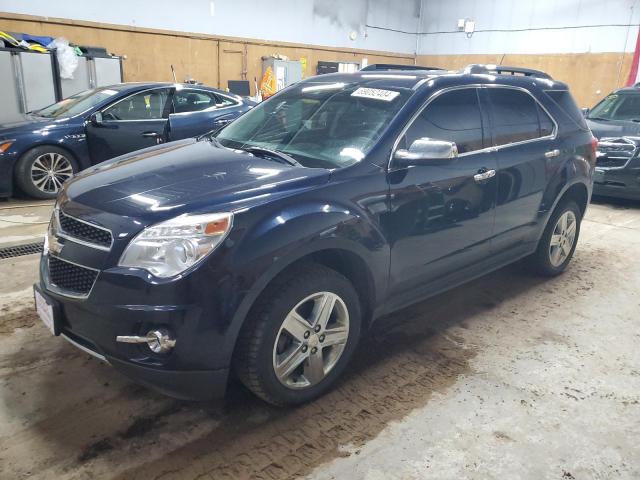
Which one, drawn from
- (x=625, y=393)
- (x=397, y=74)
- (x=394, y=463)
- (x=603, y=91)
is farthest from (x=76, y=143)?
(x=603, y=91)

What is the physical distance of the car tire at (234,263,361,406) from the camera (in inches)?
83.7

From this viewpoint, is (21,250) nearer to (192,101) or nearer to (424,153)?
(192,101)

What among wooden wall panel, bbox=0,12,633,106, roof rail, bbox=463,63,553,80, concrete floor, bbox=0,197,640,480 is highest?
wooden wall panel, bbox=0,12,633,106

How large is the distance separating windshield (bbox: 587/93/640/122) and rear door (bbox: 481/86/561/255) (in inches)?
187

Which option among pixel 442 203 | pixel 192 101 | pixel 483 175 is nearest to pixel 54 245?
pixel 442 203

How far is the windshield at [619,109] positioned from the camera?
24.3 ft

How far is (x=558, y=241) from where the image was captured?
159 inches

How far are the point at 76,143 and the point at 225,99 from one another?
2.03 meters

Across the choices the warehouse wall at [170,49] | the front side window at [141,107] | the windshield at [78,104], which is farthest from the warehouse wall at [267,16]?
the front side window at [141,107]

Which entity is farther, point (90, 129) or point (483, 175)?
point (90, 129)

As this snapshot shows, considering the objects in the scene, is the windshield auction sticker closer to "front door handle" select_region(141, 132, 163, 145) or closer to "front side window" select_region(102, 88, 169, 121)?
"front door handle" select_region(141, 132, 163, 145)

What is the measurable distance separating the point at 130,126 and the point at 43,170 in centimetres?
112

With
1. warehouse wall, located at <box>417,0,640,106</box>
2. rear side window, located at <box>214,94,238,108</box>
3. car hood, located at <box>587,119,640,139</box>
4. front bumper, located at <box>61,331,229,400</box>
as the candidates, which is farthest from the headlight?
warehouse wall, located at <box>417,0,640,106</box>

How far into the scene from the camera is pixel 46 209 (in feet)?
18.6
